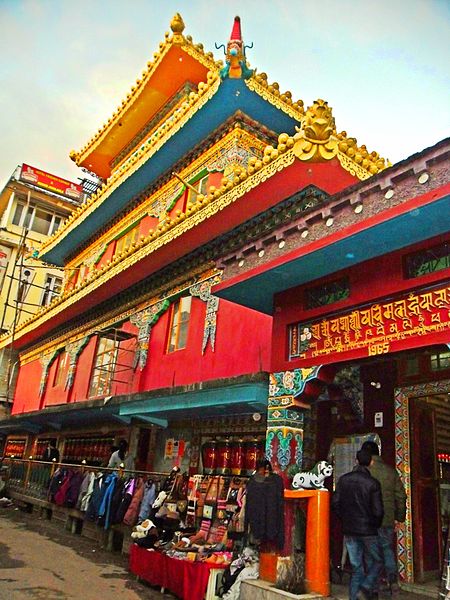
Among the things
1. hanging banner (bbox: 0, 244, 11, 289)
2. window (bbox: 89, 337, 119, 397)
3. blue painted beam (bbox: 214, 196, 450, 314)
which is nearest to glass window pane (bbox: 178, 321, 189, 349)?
window (bbox: 89, 337, 119, 397)

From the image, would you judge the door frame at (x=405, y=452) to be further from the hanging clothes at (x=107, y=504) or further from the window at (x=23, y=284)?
the window at (x=23, y=284)

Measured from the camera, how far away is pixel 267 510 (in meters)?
6.30

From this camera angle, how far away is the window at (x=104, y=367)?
14.7 meters

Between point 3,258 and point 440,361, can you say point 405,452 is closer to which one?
point 440,361

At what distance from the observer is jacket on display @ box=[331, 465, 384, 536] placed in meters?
5.45

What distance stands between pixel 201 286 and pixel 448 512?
22.3ft

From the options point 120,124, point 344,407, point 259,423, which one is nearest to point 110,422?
point 259,423

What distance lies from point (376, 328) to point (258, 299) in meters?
2.46

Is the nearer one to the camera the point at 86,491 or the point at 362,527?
the point at 362,527

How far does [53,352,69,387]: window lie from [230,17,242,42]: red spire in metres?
12.6

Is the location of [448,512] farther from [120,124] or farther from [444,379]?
[120,124]

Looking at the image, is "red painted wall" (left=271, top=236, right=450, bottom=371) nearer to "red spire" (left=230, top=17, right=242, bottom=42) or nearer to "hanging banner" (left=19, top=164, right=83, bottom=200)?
"red spire" (left=230, top=17, right=242, bottom=42)

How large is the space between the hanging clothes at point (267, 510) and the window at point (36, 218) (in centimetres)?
3196

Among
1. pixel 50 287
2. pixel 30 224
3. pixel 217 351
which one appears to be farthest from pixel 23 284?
pixel 217 351
